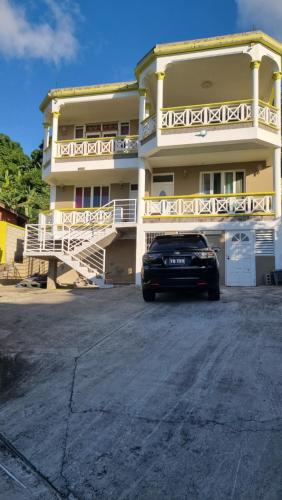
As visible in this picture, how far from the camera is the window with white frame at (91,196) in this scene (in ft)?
66.6

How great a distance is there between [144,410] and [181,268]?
16.1ft

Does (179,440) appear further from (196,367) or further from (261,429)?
(196,367)

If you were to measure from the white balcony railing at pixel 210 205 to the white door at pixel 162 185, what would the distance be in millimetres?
2251

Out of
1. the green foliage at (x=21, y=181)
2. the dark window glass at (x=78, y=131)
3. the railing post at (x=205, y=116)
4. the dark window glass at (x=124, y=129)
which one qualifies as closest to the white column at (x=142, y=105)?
the railing post at (x=205, y=116)

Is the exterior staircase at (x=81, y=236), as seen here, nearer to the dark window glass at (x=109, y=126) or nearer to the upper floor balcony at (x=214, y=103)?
the upper floor balcony at (x=214, y=103)

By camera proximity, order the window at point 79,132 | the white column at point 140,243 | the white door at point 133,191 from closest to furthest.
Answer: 1. the white column at point 140,243
2. the white door at point 133,191
3. the window at point 79,132

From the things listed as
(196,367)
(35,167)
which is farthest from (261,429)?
(35,167)

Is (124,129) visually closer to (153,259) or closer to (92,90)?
(92,90)

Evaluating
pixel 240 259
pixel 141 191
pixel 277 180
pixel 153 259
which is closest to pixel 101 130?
pixel 141 191

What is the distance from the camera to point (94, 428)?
3.65 metres

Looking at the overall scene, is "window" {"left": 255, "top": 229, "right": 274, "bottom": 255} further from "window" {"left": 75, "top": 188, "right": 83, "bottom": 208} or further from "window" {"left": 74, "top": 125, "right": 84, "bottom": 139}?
"window" {"left": 74, "top": 125, "right": 84, "bottom": 139}

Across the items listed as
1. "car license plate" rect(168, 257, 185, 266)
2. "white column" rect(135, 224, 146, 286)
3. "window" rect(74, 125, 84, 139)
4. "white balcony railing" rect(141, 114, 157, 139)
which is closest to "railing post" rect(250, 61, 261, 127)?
"white balcony railing" rect(141, 114, 157, 139)

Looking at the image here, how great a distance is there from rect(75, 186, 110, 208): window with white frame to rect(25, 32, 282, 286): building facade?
55 mm

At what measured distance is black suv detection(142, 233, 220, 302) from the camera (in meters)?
8.55
